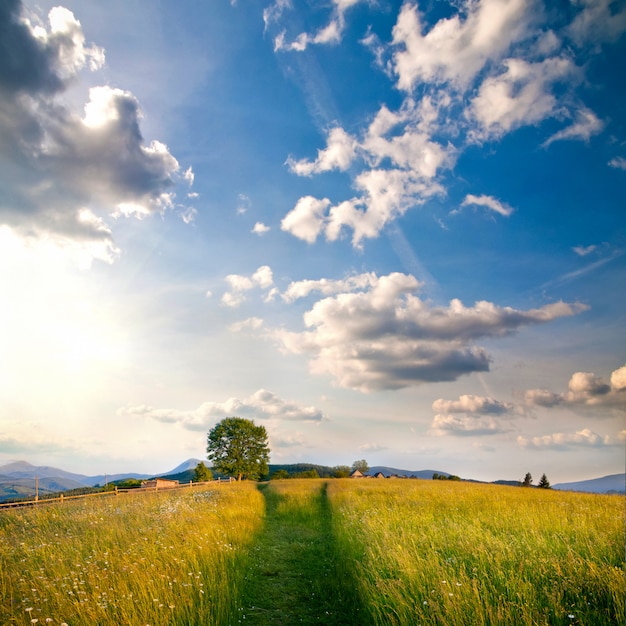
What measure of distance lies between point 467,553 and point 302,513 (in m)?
14.0

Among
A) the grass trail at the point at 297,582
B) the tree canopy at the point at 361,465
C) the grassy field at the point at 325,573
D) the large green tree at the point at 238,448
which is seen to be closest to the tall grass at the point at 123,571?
the grassy field at the point at 325,573

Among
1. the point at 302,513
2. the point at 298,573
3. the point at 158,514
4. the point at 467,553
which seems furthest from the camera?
the point at 302,513

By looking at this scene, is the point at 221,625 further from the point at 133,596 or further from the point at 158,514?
the point at 158,514

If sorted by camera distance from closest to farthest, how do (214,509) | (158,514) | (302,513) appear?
1. (158,514)
2. (214,509)
3. (302,513)

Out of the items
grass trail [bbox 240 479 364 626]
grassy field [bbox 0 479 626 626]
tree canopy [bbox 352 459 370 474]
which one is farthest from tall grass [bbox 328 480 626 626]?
tree canopy [bbox 352 459 370 474]

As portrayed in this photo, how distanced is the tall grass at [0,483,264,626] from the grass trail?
0.56 meters

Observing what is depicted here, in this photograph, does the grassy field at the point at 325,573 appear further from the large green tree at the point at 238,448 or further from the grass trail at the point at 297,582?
the large green tree at the point at 238,448

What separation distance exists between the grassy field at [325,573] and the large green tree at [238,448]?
54.5 meters

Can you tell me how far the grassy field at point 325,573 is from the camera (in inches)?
208

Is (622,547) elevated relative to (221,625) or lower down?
elevated

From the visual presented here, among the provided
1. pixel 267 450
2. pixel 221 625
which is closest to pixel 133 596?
pixel 221 625

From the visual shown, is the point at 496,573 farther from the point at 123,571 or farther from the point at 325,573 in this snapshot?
the point at 123,571

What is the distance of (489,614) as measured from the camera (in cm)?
474

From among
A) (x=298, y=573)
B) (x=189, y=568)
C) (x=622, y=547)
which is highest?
(x=622, y=547)
